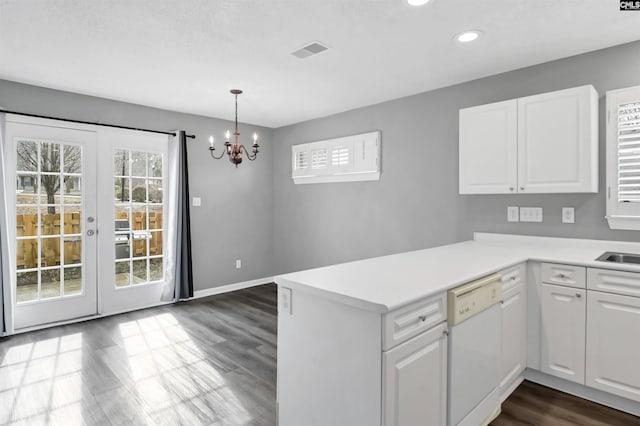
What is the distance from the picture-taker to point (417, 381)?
5.08ft

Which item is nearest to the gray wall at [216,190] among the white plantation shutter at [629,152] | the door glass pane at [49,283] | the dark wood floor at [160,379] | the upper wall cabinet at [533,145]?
the dark wood floor at [160,379]

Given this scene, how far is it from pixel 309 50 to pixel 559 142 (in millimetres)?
2004

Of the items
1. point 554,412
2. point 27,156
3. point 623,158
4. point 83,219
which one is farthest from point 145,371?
point 623,158

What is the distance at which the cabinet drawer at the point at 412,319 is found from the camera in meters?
1.41

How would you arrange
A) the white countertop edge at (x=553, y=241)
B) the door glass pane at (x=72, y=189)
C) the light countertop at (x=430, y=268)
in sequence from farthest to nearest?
the door glass pane at (x=72, y=189) < the white countertop edge at (x=553, y=241) < the light countertop at (x=430, y=268)

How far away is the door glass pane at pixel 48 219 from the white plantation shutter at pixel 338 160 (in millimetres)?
→ 2698

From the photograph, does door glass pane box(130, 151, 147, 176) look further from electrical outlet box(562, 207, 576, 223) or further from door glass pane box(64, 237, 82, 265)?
electrical outlet box(562, 207, 576, 223)

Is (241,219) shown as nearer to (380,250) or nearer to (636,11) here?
(380,250)

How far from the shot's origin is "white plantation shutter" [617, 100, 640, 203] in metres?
2.55

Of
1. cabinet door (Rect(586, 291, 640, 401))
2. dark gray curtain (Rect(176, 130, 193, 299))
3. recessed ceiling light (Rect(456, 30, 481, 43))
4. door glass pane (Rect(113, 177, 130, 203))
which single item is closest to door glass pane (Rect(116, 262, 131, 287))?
dark gray curtain (Rect(176, 130, 193, 299))

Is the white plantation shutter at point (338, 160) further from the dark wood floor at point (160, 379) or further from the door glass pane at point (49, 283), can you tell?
the door glass pane at point (49, 283)

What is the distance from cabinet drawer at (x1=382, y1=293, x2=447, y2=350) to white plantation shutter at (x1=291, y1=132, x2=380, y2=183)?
109 inches

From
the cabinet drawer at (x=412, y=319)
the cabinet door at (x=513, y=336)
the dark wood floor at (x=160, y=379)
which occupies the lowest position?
the dark wood floor at (x=160, y=379)

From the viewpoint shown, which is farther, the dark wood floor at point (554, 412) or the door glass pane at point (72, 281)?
the door glass pane at point (72, 281)
